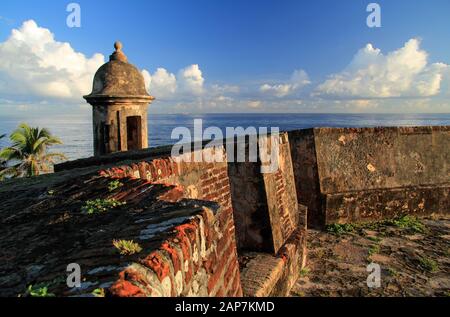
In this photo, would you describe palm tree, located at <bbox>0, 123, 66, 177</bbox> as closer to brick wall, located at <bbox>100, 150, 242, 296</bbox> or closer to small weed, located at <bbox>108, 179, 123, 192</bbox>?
small weed, located at <bbox>108, 179, 123, 192</bbox>

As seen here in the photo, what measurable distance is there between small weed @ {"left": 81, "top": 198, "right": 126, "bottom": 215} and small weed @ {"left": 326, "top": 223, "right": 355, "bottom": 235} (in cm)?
582

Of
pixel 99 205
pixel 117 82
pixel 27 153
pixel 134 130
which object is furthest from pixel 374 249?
pixel 27 153

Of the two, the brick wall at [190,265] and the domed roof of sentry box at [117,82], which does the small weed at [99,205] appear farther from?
the domed roof of sentry box at [117,82]

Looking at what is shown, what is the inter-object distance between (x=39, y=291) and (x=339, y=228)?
6920 mm

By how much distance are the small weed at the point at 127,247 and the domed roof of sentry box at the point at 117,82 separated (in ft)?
37.2

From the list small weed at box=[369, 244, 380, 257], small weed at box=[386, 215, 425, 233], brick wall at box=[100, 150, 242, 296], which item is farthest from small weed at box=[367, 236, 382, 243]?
brick wall at box=[100, 150, 242, 296]

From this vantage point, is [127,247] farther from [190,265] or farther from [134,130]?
[134,130]

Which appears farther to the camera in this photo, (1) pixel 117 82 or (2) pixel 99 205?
(1) pixel 117 82

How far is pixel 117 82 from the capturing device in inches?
486

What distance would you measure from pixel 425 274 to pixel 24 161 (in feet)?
77.0

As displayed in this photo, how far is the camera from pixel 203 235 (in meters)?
1.98
